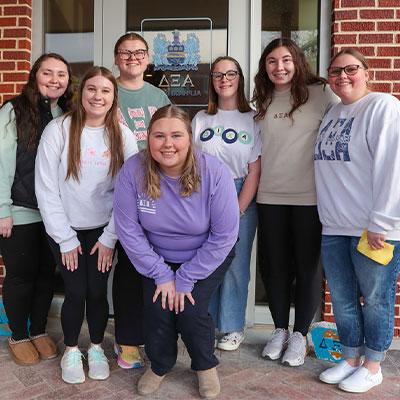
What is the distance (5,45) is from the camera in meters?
3.81

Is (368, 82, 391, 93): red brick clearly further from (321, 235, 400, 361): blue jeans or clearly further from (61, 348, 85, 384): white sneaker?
(61, 348, 85, 384): white sneaker

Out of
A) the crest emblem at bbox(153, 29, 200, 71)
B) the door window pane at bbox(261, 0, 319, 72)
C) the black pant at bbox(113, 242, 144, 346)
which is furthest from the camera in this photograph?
the crest emblem at bbox(153, 29, 200, 71)

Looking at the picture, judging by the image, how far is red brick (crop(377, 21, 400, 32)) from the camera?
346 cm

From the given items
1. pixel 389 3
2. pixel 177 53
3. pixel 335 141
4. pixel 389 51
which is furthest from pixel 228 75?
pixel 389 3

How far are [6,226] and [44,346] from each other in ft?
2.75

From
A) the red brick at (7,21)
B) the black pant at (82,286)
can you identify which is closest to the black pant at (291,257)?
the black pant at (82,286)

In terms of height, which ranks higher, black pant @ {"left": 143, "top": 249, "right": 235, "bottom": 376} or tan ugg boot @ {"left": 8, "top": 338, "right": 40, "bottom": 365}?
black pant @ {"left": 143, "top": 249, "right": 235, "bottom": 376}

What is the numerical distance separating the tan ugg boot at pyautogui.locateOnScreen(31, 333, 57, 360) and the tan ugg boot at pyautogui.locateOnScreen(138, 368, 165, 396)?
738 mm

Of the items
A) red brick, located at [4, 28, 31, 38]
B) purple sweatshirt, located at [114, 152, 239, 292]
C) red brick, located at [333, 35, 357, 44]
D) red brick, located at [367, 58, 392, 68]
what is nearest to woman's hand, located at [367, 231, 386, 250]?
purple sweatshirt, located at [114, 152, 239, 292]

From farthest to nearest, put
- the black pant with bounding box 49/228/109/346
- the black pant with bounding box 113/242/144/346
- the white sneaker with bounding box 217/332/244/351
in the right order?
1. the white sneaker with bounding box 217/332/244/351
2. the black pant with bounding box 113/242/144/346
3. the black pant with bounding box 49/228/109/346

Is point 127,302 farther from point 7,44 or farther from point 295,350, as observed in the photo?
point 7,44

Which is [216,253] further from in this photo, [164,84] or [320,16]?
[320,16]

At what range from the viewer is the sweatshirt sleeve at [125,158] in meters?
2.82

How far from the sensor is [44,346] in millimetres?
Answer: 3223
